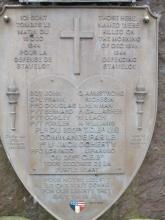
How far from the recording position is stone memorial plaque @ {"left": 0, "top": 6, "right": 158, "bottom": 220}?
4.74 metres

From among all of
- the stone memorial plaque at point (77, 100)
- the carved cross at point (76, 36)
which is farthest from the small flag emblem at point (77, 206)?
the carved cross at point (76, 36)

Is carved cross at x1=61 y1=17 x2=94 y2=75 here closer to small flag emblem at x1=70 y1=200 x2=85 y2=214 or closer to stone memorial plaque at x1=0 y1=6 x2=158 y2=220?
stone memorial plaque at x1=0 y1=6 x2=158 y2=220

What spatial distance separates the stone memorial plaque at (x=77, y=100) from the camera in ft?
15.6

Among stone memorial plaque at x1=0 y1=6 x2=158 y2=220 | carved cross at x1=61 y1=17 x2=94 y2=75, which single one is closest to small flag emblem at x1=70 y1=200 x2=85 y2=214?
stone memorial plaque at x1=0 y1=6 x2=158 y2=220

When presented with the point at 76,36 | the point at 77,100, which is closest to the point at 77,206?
the point at 77,100

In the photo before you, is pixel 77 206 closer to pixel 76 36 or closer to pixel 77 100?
pixel 77 100

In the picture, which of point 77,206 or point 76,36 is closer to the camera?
point 76,36

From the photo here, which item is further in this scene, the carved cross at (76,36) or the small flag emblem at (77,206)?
the small flag emblem at (77,206)

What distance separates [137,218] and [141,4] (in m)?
2.07

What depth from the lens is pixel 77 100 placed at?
479cm

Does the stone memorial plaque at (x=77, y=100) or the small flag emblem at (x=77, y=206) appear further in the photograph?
the small flag emblem at (x=77, y=206)

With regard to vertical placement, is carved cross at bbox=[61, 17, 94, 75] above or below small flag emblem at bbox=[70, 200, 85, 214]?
above

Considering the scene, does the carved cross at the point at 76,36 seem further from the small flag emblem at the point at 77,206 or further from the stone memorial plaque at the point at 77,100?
the small flag emblem at the point at 77,206

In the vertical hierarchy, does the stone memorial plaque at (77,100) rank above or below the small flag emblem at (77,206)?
above
